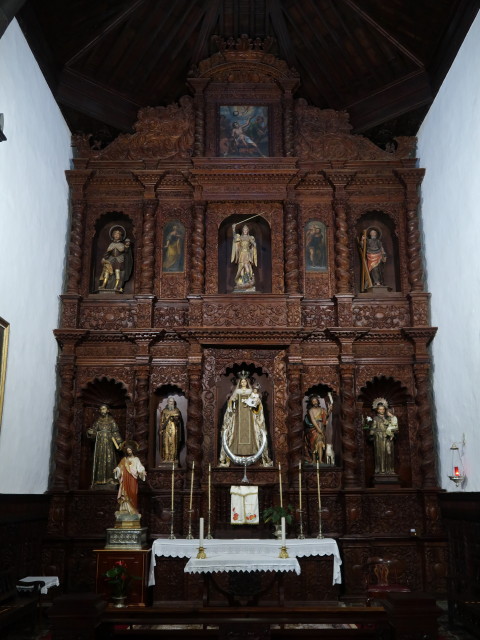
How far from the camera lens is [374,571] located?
12.3 meters

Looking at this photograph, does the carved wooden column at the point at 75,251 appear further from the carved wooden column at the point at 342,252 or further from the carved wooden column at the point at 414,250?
the carved wooden column at the point at 414,250

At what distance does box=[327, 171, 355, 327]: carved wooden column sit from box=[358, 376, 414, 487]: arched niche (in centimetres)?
143

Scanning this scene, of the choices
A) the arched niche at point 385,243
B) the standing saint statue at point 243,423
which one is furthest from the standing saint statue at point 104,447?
the arched niche at point 385,243

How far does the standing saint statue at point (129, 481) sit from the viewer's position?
39.4ft

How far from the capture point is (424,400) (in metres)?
13.2

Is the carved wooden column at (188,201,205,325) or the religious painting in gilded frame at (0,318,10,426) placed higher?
the carved wooden column at (188,201,205,325)

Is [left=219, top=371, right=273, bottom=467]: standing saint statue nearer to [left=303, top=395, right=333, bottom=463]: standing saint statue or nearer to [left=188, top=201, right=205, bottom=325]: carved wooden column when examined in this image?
[left=303, top=395, right=333, bottom=463]: standing saint statue

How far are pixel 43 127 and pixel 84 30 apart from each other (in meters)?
2.05

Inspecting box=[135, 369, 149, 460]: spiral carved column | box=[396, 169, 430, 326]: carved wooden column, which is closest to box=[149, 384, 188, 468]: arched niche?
box=[135, 369, 149, 460]: spiral carved column

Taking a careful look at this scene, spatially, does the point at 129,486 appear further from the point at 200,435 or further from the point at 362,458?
the point at 362,458

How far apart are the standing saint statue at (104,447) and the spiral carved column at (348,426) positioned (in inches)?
167

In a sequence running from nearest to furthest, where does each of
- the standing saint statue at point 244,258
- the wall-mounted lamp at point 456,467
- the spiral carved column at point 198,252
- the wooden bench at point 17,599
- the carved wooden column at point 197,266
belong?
the wooden bench at point 17,599 → the wall-mounted lamp at point 456,467 → the carved wooden column at point 197,266 → the spiral carved column at point 198,252 → the standing saint statue at point 244,258

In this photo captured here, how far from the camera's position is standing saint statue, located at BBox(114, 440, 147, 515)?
39.4 ft

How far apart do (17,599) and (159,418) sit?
4663 millimetres
